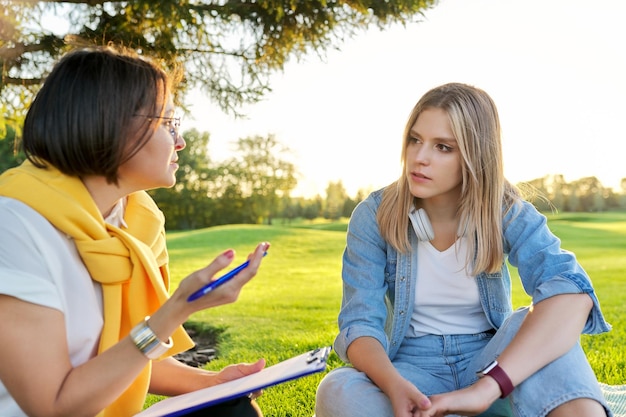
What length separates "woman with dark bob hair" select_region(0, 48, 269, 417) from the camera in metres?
1.64

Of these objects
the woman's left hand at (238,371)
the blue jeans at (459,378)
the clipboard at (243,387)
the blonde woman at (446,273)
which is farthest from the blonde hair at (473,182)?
the clipboard at (243,387)

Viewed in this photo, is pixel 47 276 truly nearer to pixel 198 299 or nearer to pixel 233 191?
pixel 198 299

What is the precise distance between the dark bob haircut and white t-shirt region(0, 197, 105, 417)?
17 cm

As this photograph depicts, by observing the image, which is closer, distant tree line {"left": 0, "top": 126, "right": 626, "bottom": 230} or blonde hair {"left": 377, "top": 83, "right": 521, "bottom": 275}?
blonde hair {"left": 377, "top": 83, "right": 521, "bottom": 275}

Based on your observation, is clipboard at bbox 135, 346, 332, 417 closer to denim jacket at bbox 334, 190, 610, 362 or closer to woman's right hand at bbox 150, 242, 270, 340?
woman's right hand at bbox 150, 242, 270, 340

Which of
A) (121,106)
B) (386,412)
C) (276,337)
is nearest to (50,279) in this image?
(121,106)

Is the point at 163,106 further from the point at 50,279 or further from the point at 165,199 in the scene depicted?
the point at 165,199

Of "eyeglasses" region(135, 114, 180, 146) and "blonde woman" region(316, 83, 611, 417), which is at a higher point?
"eyeglasses" region(135, 114, 180, 146)

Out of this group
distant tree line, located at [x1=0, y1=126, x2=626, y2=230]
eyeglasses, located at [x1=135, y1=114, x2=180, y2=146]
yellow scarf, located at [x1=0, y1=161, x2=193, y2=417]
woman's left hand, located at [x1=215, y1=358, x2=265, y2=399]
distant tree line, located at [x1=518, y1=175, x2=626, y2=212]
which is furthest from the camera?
distant tree line, located at [x1=0, y1=126, x2=626, y2=230]

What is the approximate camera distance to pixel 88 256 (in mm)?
1803

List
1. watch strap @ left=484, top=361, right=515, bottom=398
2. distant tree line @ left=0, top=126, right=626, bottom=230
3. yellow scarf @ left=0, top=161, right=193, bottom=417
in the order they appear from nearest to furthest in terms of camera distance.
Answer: yellow scarf @ left=0, top=161, right=193, bottom=417
watch strap @ left=484, top=361, right=515, bottom=398
distant tree line @ left=0, top=126, right=626, bottom=230

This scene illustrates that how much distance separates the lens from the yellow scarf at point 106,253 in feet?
5.79

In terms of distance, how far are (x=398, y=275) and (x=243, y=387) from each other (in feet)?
3.76

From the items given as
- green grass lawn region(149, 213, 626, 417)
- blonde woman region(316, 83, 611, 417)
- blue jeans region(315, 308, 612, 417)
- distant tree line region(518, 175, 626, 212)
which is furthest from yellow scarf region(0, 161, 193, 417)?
distant tree line region(518, 175, 626, 212)
